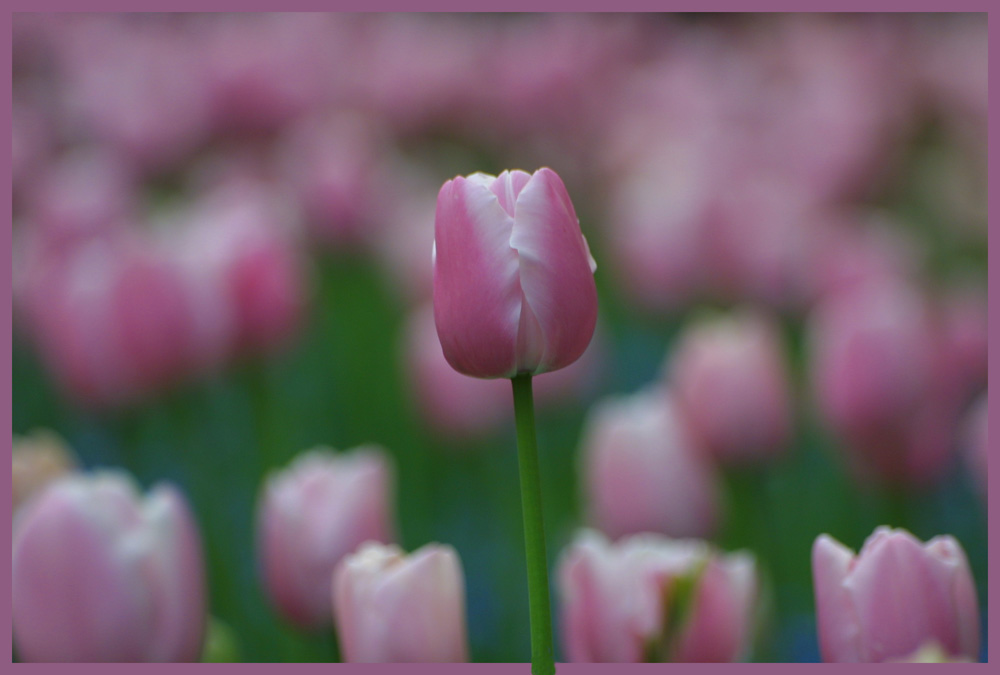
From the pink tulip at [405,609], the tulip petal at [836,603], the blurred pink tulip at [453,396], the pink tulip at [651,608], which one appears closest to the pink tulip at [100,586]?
the pink tulip at [405,609]

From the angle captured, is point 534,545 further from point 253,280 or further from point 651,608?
point 253,280

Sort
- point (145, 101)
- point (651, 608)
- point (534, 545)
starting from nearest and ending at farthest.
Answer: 1. point (534, 545)
2. point (651, 608)
3. point (145, 101)

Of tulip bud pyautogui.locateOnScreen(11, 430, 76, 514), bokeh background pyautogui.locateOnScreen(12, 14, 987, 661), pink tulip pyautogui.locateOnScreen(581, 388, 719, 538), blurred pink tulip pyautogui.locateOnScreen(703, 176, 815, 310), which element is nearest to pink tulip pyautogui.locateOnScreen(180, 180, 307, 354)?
bokeh background pyautogui.locateOnScreen(12, 14, 987, 661)

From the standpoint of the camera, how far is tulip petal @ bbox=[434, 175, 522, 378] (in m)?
0.45

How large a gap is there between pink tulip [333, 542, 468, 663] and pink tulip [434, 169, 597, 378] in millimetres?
123

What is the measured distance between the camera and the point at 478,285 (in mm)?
455

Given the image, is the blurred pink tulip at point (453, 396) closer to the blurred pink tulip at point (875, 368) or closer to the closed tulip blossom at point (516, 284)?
the blurred pink tulip at point (875, 368)

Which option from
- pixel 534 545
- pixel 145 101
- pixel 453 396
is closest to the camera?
pixel 534 545

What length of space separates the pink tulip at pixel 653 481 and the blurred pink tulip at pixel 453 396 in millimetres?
348

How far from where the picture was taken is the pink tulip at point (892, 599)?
46cm

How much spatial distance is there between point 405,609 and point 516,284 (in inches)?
7.3

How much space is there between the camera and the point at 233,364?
1.13 meters

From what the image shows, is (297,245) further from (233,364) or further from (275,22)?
(233,364)

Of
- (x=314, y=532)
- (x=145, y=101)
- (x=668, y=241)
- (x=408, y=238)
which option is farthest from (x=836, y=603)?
(x=145, y=101)
